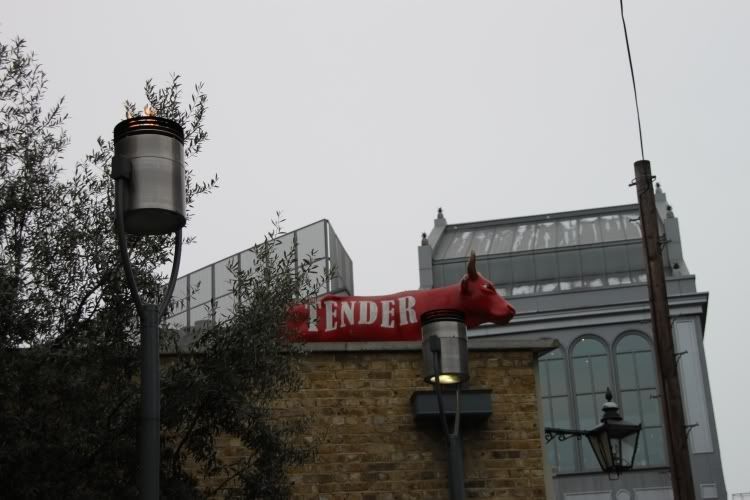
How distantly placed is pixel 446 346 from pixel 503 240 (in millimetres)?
33004

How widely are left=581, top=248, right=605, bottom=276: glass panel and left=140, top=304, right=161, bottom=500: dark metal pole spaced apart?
34827 mm

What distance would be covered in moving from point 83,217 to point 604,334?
3033cm

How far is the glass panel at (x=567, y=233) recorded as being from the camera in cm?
4259

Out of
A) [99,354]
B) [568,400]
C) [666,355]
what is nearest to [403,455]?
[666,355]

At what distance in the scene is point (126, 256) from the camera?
731 cm

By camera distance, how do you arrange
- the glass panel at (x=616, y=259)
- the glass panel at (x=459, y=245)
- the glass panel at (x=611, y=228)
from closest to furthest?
the glass panel at (x=616, y=259)
the glass panel at (x=611, y=228)
the glass panel at (x=459, y=245)

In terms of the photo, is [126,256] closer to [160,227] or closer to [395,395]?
[160,227]

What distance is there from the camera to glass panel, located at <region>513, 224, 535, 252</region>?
141 feet

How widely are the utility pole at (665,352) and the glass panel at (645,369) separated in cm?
2322

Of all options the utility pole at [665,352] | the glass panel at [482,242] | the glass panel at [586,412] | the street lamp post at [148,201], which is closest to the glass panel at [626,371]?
the glass panel at [586,412]

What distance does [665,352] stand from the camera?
14680 millimetres

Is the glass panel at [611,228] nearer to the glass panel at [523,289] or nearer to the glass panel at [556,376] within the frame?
the glass panel at [523,289]

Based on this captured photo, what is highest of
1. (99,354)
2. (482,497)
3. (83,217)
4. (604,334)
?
(604,334)

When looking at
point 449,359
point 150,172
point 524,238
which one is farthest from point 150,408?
point 524,238
